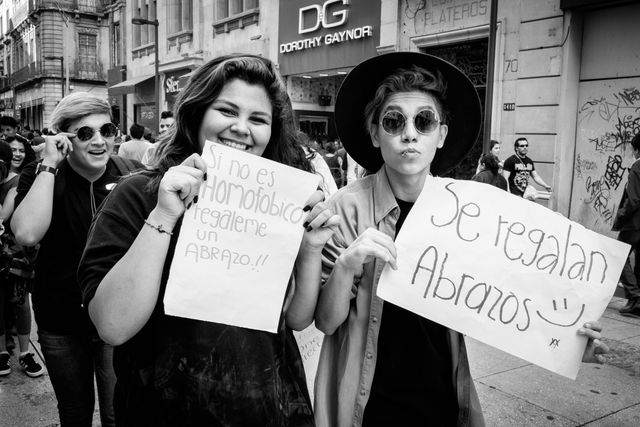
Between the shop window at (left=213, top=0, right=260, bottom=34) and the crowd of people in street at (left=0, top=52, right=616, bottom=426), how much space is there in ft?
59.6

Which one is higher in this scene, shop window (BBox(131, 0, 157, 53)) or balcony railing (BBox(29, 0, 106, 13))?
A: balcony railing (BBox(29, 0, 106, 13))

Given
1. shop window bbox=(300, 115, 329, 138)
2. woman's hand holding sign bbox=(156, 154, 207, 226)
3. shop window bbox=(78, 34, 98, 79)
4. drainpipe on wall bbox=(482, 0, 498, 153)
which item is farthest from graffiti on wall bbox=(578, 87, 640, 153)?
shop window bbox=(78, 34, 98, 79)

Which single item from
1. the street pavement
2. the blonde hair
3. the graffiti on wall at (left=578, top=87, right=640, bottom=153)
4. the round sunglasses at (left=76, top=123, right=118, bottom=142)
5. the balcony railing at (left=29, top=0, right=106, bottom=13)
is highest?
the balcony railing at (left=29, top=0, right=106, bottom=13)

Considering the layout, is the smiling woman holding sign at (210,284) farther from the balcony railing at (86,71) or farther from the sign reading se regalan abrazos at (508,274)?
the balcony railing at (86,71)

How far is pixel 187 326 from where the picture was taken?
4.94 feet

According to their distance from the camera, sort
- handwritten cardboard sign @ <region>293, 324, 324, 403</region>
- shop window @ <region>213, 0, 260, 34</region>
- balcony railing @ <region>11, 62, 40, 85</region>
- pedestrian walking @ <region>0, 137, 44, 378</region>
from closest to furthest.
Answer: handwritten cardboard sign @ <region>293, 324, 324, 403</region>
pedestrian walking @ <region>0, 137, 44, 378</region>
shop window @ <region>213, 0, 260, 34</region>
balcony railing @ <region>11, 62, 40, 85</region>

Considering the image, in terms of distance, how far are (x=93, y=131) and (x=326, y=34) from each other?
14.6 meters

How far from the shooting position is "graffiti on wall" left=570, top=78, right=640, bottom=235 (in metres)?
9.39

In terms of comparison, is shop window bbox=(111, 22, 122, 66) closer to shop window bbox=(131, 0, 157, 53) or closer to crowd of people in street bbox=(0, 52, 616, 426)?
shop window bbox=(131, 0, 157, 53)

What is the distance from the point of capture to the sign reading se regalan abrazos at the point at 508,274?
1.76m

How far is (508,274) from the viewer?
1795 mm

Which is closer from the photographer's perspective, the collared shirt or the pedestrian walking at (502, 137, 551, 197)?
the collared shirt

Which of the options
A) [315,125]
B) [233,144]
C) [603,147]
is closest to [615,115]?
[603,147]

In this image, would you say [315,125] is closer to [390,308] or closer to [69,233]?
[69,233]
